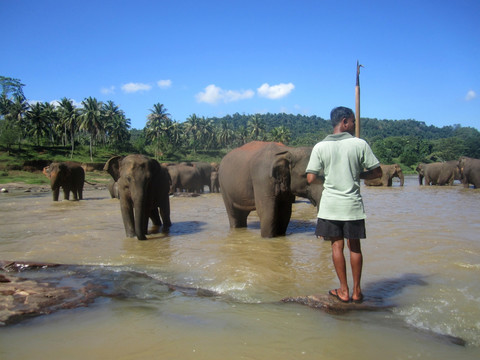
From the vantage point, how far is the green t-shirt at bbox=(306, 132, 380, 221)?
151 inches

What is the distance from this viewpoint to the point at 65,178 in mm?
18844

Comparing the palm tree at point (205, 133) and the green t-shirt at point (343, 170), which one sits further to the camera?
the palm tree at point (205, 133)

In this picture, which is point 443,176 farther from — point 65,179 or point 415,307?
point 415,307

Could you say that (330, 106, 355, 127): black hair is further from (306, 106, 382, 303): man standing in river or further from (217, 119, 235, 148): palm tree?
(217, 119, 235, 148): palm tree

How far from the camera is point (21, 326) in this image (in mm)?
3240

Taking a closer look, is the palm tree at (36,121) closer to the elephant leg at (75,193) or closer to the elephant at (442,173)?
the elephant leg at (75,193)

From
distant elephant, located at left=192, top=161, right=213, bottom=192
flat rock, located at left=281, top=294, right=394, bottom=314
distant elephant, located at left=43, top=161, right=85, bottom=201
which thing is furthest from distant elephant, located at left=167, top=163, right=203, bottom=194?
flat rock, located at left=281, top=294, right=394, bottom=314

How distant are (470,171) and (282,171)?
20.7 m

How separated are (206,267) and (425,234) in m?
4.83

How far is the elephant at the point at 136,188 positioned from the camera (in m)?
7.98

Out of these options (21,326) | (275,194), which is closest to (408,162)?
(275,194)

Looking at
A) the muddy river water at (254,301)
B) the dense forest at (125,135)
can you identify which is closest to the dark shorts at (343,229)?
the muddy river water at (254,301)

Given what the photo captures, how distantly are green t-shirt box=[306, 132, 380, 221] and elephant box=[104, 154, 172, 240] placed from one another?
496cm

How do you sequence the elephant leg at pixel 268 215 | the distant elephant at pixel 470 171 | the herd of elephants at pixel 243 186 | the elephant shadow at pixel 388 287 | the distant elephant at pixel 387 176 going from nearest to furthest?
1. the elephant shadow at pixel 388 287
2. the herd of elephants at pixel 243 186
3. the elephant leg at pixel 268 215
4. the distant elephant at pixel 470 171
5. the distant elephant at pixel 387 176
